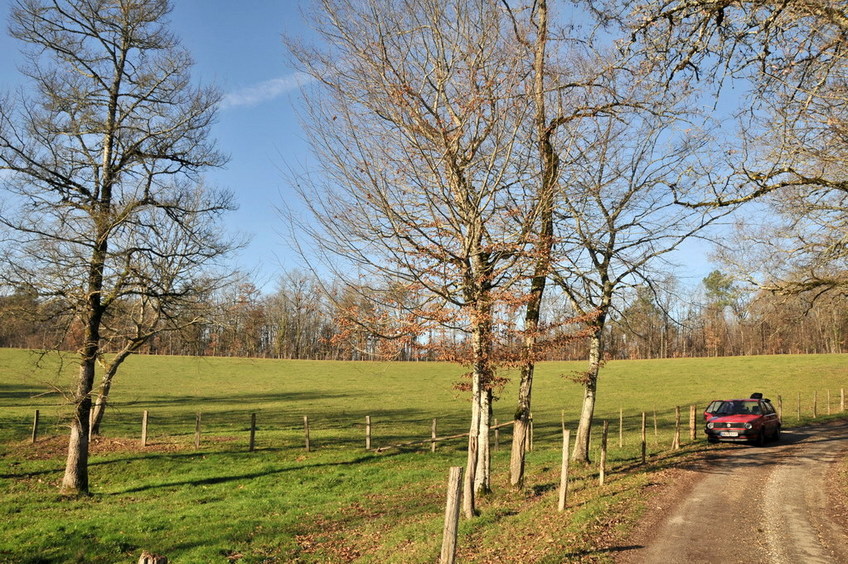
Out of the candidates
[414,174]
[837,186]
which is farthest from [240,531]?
[837,186]

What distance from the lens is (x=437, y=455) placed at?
2195 cm

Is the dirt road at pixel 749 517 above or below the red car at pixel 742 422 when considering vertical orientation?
below

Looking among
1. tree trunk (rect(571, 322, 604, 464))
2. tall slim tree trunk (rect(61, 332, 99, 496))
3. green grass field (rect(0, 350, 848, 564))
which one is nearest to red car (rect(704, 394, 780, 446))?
green grass field (rect(0, 350, 848, 564))

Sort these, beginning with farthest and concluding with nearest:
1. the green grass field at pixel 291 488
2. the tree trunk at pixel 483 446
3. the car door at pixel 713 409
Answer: the car door at pixel 713 409 < the tree trunk at pixel 483 446 < the green grass field at pixel 291 488

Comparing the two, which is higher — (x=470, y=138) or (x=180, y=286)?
(x=470, y=138)

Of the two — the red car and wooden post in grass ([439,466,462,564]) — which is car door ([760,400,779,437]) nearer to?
the red car

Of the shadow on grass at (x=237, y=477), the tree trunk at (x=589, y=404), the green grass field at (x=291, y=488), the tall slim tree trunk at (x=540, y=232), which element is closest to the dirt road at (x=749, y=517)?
the green grass field at (x=291, y=488)

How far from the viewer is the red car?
19125 mm

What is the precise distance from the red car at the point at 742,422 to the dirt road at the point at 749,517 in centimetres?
258

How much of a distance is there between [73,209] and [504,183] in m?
12.0

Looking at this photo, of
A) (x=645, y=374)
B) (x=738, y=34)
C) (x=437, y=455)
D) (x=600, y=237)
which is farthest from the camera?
(x=645, y=374)

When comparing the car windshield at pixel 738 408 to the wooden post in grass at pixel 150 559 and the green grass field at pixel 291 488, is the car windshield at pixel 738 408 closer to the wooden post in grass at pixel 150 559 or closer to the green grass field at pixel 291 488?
the green grass field at pixel 291 488

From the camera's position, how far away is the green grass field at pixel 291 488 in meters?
9.98

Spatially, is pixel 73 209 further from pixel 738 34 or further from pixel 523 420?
pixel 738 34
